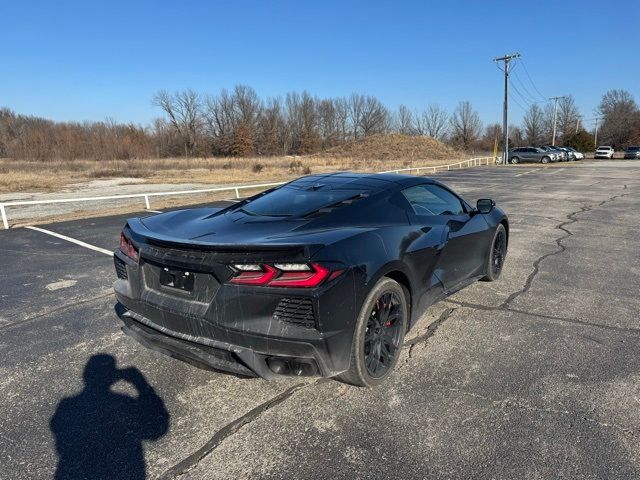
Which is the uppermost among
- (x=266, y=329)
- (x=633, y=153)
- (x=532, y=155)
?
(x=532, y=155)

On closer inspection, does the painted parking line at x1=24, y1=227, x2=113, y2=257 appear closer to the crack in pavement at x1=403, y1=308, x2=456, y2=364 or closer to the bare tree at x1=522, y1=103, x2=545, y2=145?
the crack in pavement at x1=403, y1=308, x2=456, y2=364

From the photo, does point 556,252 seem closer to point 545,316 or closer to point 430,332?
point 545,316

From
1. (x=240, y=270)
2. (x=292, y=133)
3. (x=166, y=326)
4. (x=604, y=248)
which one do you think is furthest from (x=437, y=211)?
(x=292, y=133)

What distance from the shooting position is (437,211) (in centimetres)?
413

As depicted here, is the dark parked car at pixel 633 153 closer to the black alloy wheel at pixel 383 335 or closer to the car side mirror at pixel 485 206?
the car side mirror at pixel 485 206

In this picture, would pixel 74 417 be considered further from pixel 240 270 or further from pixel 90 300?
pixel 90 300

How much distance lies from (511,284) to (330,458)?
375cm

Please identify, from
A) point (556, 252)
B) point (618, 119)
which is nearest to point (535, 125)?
point (618, 119)

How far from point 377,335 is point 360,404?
458 mm

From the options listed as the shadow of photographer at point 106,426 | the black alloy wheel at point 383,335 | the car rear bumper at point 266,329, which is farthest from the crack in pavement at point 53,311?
the black alloy wheel at point 383,335

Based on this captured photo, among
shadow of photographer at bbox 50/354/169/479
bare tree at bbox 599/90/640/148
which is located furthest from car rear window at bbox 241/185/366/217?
bare tree at bbox 599/90/640/148

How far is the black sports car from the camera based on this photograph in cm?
247

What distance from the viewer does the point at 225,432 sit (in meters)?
2.56

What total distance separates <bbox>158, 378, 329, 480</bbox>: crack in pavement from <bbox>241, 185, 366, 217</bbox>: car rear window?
1.31 meters
